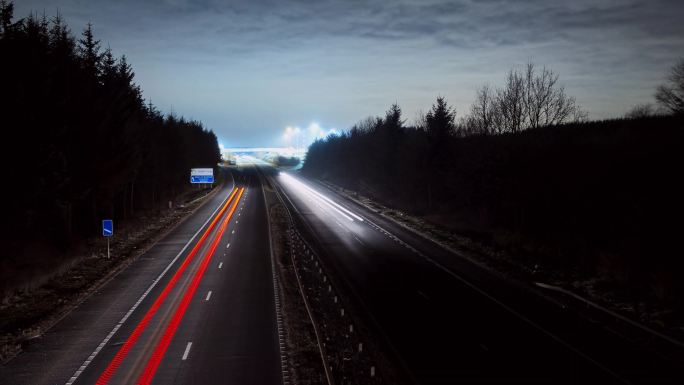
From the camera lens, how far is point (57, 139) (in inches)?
1136

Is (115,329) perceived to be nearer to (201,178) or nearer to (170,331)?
(170,331)

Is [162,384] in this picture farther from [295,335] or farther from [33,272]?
[33,272]

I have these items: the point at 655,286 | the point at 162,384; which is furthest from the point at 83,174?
the point at 655,286

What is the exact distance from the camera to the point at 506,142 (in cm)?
3938

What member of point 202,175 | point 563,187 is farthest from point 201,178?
point 563,187

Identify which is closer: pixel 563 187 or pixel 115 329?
pixel 115 329

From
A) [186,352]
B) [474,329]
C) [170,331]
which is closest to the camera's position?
[186,352]

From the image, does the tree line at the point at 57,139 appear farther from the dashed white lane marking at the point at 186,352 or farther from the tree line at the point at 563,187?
the tree line at the point at 563,187

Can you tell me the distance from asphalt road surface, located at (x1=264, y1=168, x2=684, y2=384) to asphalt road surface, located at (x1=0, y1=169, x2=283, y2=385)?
4.49 m

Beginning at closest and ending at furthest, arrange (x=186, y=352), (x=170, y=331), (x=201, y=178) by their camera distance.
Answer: (x=186, y=352), (x=170, y=331), (x=201, y=178)

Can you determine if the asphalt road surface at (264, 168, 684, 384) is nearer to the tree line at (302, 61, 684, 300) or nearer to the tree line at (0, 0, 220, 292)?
the tree line at (302, 61, 684, 300)

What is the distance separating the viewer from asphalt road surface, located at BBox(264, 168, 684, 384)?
1397 centimetres

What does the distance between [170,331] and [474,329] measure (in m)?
10.9

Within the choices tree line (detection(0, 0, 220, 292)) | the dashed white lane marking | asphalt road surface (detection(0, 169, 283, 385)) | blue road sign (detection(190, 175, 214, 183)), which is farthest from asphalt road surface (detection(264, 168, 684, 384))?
blue road sign (detection(190, 175, 214, 183))
